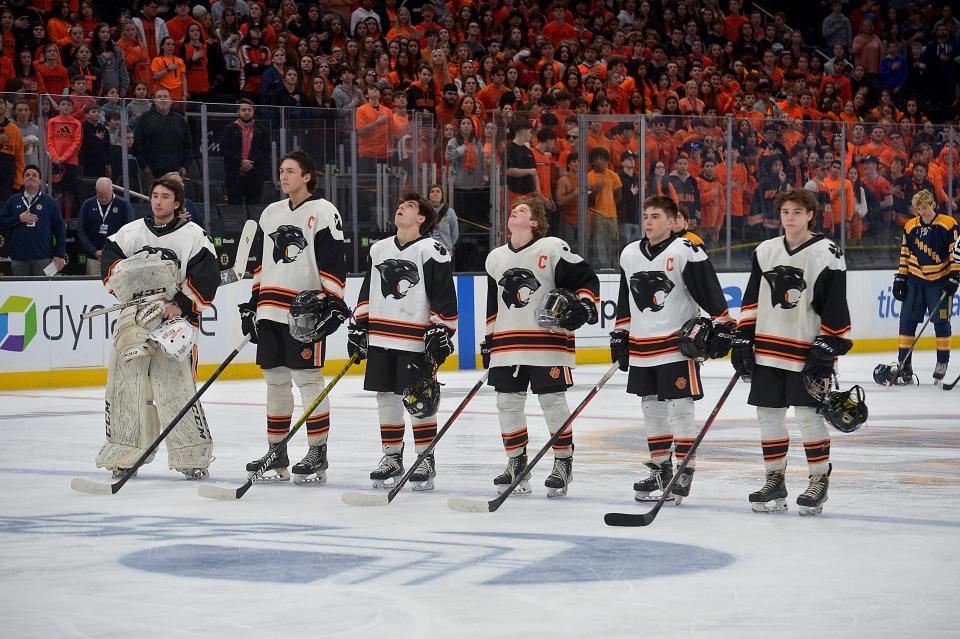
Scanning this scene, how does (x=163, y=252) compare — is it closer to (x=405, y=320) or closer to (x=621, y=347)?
(x=405, y=320)

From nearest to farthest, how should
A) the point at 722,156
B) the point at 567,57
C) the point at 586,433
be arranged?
the point at 586,433 < the point at 722,156 < the point at 567,57

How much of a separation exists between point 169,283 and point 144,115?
474 cm

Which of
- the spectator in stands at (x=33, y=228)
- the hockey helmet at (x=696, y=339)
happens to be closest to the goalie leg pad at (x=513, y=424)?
the hockey helmet at (x=696, y=339)

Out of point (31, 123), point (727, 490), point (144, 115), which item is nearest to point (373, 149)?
point (144, 115)

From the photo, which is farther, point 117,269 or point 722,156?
point 722,156

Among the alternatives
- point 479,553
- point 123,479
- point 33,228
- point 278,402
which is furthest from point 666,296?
point 33,228

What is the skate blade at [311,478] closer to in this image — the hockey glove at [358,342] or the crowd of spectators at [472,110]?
the hockey glove at [358,342]

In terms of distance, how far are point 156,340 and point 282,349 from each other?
22.2 inches

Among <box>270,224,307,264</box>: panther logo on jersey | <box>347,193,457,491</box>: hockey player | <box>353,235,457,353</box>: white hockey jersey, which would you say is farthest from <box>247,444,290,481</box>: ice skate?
<box>270,224,307,264</box>: panther logo on jersey

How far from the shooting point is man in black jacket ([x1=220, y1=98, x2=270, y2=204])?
36.8ft

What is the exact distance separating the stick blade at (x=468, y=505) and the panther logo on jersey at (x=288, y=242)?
1461 millimetres

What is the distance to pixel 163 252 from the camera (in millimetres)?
6480

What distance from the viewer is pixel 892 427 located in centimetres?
840

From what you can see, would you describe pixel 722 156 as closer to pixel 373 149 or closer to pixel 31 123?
pixel 373 149
